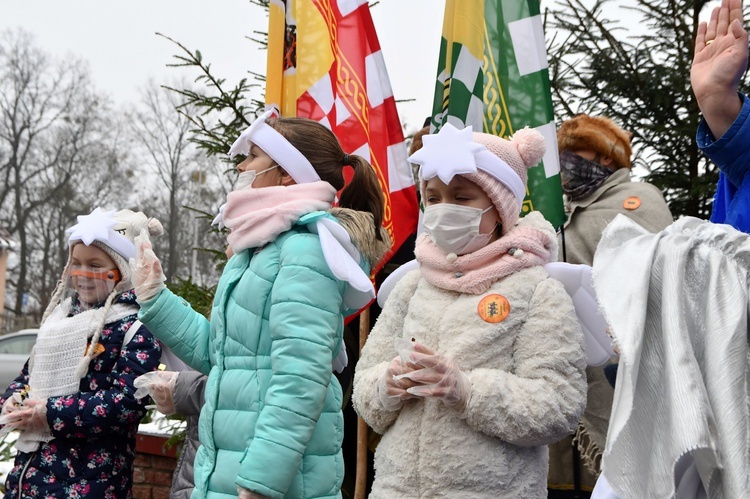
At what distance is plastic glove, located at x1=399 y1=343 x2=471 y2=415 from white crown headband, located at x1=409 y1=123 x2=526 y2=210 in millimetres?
660

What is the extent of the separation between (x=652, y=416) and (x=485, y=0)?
3132 mm

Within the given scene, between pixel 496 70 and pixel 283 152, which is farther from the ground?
pixel 496 70

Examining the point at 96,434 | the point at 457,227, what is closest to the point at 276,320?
the point at 457,227

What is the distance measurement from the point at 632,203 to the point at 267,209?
1.91 metres

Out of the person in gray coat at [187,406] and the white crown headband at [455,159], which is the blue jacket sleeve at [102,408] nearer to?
the person in gray coat at [187,406]

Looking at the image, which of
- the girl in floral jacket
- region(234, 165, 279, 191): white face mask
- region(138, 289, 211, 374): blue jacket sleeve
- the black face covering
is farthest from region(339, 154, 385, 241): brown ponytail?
the girl in floral jacket

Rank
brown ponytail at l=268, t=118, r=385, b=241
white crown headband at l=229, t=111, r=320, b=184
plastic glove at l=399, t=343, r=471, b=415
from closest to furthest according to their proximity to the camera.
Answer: plastic glove at l=399, t=343, r=471, b=415 < white crown headband at l=229, t=111, r=320, b=184 < brown ponytail at l=268, t=118, r=385, b=241

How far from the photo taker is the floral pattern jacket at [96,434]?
14.0ft

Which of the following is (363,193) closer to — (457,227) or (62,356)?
(457,227)

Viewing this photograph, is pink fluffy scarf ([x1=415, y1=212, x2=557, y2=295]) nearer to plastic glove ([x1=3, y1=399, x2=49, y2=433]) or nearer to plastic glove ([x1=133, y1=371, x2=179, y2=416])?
plastic glove ([x1=133, y1=371, x2=179, y2=416])

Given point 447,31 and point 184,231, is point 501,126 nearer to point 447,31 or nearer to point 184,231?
point 447,31

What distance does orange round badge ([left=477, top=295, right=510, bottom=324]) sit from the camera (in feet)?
9.64

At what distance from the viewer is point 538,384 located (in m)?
2.82

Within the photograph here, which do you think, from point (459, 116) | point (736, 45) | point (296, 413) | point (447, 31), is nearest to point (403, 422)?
point (296, 413)
